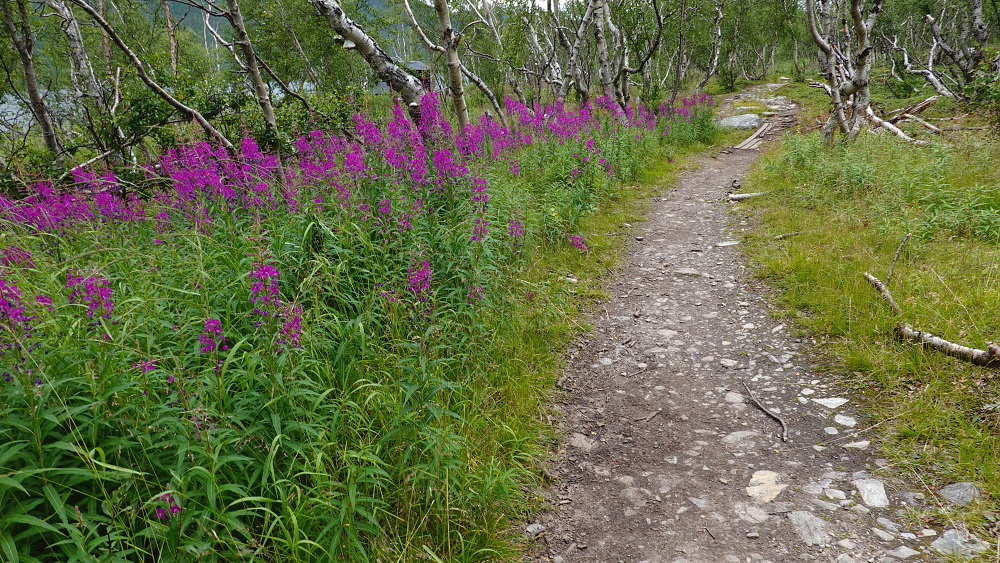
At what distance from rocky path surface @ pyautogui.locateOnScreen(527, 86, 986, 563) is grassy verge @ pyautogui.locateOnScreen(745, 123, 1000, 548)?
8.9 inches

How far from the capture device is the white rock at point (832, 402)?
344 centimetres

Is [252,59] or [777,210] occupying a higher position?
[252,59]

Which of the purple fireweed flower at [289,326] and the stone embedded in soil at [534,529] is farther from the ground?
the purple fireweed flower at [289,326]

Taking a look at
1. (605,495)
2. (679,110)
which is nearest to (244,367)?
(605,495)

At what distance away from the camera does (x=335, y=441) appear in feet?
8.04

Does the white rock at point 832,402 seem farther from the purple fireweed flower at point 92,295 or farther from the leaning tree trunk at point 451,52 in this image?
the leaning tree trunk at point 451,52

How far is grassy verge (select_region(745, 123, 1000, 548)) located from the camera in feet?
9.33

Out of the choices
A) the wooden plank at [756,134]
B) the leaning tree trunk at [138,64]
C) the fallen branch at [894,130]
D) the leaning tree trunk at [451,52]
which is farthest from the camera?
the wooden plank at [756,134]

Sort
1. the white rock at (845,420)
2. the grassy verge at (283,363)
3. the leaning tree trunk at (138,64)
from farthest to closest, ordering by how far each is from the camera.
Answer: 1. the leaning tree trunk at (138,64)
2. the white rock at (845,420)
3. the grassy verge at (283,363)

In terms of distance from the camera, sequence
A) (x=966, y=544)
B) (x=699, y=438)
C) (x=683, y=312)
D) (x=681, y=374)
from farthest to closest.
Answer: (x=683, y=312), (x=681, y=374), (x=699, y=438), (x=966, y=544)

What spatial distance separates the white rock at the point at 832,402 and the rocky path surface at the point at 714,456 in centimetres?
1

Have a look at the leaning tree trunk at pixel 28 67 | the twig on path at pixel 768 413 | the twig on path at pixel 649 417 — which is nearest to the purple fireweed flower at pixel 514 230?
the twig on path at pixel 649 417

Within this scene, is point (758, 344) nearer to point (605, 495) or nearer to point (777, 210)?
point (605, 495)

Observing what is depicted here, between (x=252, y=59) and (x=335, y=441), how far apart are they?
4.84 metres
